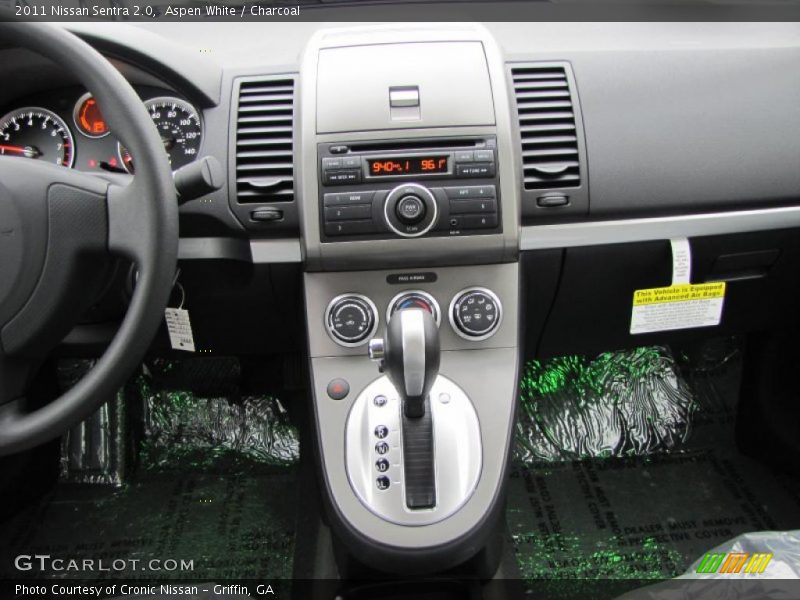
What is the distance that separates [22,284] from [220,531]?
94 centimetres

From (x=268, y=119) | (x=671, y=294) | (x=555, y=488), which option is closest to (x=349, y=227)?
(x=268, y=119)

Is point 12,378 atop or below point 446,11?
below

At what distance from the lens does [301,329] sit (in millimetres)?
1435

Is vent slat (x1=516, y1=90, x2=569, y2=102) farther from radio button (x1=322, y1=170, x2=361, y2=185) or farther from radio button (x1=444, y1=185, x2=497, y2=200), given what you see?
radio button (x1=322, y1=170, x2=361, y2=185)

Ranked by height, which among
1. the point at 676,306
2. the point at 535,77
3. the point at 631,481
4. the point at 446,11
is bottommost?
the point at 631,481

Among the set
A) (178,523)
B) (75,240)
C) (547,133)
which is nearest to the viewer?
(75,240)

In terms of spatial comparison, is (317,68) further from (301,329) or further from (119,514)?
(119,514)

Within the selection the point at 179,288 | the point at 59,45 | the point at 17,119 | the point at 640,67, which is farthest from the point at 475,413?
the point at 17,119

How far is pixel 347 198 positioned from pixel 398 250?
12 centimetres

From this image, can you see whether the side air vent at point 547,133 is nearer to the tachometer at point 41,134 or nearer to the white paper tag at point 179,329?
the white paper tag at point 179,329

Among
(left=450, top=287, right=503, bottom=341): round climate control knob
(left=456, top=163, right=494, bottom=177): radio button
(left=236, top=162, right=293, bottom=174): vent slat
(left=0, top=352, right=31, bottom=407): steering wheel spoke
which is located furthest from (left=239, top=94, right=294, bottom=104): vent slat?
(left=0, top=352, right=31, bottom=407): steering wheel spoke

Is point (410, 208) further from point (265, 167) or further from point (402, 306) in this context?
point (265, 167)

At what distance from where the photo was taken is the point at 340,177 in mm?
1267

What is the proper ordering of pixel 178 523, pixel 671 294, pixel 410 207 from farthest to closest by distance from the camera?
pixel 178 523
pixel 671 294
pixel 410 207
